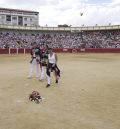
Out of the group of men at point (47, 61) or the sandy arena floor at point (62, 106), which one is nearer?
the sandy arena floor at point (62, 106)

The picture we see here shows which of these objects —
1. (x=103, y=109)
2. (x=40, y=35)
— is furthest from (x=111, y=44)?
(x=103, y=109)

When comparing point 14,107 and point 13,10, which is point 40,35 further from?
point 14,107

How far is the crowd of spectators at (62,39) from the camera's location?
56.2 m

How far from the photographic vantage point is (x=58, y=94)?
1258cm

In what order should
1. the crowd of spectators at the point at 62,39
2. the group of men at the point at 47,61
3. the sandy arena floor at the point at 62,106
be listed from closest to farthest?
the sandy arena floor at the point at 62,106
the group of men at the point at 47,61
the crowd of spectators at the point at 62,39

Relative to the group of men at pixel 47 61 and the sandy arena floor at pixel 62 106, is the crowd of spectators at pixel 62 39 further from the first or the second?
the sandy arena floor at pixel 62 106

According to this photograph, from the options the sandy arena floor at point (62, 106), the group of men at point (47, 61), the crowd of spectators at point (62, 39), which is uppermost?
the crowd of spectators at point (62, 39)

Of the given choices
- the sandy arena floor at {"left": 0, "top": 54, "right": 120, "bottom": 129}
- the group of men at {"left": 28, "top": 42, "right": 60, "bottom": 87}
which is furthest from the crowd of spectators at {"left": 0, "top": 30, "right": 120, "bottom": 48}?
the sandy arena floor at {"left": 0, "top": 54, "right": 120, "bottom": 129}

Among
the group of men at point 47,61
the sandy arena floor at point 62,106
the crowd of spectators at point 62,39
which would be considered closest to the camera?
the sandy arena floor at point 62,106

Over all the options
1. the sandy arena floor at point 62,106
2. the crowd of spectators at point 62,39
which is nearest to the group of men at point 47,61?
the sandy arena floor at point 62,106

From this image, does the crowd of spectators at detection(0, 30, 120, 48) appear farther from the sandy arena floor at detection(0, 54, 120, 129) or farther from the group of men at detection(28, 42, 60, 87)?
the sandy arena floor at detection(0, 54, 120, 129)

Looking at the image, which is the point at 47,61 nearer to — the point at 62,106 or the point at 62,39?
the point at 62,106

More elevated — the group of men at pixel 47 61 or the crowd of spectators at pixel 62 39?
the crowd of spectators at pixel 62 39

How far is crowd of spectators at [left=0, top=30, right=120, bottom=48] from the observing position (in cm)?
5618
